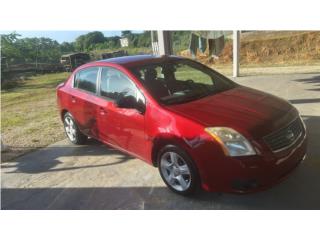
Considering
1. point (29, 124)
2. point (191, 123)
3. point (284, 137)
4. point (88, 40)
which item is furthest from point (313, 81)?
point (88, 40)

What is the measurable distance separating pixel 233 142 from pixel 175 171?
872 millimetres

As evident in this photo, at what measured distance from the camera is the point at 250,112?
4.05m

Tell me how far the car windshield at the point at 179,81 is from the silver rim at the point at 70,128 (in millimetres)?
2276

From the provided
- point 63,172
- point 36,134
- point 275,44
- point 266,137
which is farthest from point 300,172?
point 275,44

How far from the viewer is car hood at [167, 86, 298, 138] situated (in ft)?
12.4

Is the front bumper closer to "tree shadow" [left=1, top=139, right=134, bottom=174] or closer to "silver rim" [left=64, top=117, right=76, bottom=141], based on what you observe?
"tree shadow" [left=1, top=139, right=134, bottom=174]

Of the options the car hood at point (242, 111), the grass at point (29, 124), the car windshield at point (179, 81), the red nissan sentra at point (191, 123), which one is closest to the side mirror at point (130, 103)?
the red nissan sentra at point (191, 123)

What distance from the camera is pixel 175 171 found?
4184mm

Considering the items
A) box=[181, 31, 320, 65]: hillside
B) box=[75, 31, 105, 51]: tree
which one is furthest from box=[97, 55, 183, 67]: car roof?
box=[75, 31, 105, 51]: tree

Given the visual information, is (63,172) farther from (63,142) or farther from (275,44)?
(275,44)

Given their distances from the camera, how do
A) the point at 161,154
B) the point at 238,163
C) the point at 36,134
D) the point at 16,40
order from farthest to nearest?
1. the point at 16,40
2. the point at 36,134
3. the point at 161,154
4. the point at 238,163

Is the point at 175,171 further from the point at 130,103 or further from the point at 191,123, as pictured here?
the point at 130,103

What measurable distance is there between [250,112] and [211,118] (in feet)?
1.64

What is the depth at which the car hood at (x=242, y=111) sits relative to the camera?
12.4 feet
